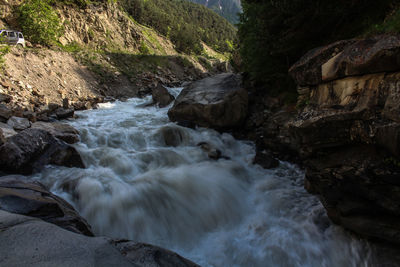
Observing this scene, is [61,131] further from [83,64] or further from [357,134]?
[83,64]

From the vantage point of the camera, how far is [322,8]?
6.52 meters

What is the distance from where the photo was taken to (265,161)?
823 centimetres

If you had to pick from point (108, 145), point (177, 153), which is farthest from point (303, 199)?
point (108, 145)

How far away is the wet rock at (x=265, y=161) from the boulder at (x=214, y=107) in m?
2.68

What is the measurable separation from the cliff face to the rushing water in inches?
A: 29.7

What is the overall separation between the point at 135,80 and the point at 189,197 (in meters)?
20.1

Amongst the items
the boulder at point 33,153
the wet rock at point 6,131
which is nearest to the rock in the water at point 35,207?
the boulder at point 33,153

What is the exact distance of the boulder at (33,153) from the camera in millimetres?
5484

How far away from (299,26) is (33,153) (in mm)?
9432

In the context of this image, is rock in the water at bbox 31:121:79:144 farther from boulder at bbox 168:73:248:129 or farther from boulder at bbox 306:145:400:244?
boulder at bbox 306:145:400:244

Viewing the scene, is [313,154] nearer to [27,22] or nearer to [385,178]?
[385,178]

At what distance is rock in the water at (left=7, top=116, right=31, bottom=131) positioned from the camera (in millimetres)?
7544

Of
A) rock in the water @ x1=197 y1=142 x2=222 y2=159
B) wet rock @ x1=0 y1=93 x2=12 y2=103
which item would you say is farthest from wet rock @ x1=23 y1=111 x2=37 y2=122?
rock in the water @ x1=197 y1=142 x2=222 y2=159

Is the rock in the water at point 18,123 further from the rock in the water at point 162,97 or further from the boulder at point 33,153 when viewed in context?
the rock in the water at point 162,97
